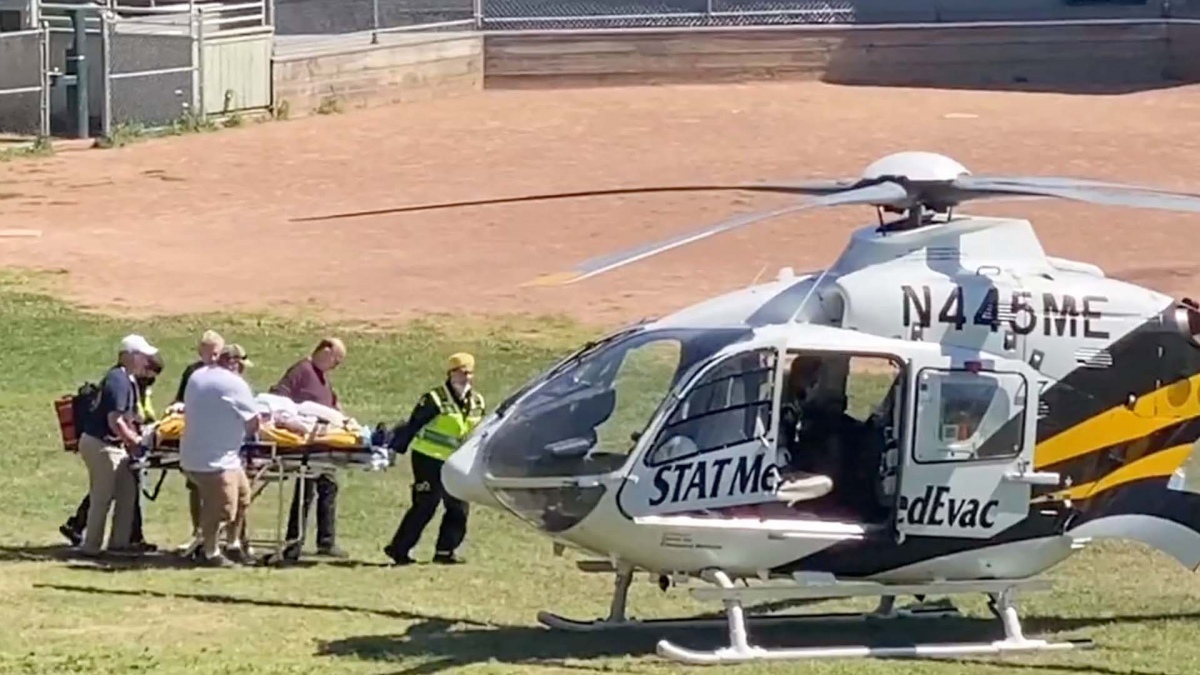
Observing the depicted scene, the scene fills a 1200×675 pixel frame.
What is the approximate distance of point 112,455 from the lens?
50.3ft

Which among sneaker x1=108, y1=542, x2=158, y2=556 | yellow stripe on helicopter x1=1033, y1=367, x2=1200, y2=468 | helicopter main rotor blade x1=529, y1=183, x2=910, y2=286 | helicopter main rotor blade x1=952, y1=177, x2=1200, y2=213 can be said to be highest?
helicopter main rotor blade x1=952, y1=177, x2=1200, y2=213

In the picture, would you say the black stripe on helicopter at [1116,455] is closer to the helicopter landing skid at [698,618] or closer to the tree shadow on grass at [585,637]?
the tree shadow on grass at [585,637]

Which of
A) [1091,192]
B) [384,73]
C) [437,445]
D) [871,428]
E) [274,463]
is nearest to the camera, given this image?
[1091,192]

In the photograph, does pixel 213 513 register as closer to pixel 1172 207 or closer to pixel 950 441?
pixel 950 441

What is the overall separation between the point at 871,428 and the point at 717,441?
925 millimetres

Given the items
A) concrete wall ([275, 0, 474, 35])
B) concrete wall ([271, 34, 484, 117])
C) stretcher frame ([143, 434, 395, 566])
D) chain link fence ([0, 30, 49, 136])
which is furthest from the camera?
concrete wall ([275, 0, 474, 35])

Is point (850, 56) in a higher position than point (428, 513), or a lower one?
higher

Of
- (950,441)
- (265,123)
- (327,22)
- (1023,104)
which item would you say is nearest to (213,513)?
(950,441)

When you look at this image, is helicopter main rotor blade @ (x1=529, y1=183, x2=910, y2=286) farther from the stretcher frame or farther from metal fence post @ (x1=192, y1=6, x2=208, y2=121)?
metal fence post @ (x1=192, y1=6, x2=208, y2=121)

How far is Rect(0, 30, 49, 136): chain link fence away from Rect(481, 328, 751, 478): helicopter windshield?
24.1 metres

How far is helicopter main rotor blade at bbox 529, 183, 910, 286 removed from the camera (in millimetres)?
11102

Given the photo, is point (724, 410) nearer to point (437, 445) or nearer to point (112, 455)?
point (437, 445)

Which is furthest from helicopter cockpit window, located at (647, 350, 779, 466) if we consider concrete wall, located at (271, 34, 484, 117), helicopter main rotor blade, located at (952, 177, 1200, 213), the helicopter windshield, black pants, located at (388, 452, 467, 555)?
concrete wall, located at (271, 34, 484, 117)

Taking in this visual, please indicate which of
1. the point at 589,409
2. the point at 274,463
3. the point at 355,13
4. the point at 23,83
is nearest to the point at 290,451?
the point at 274,463
